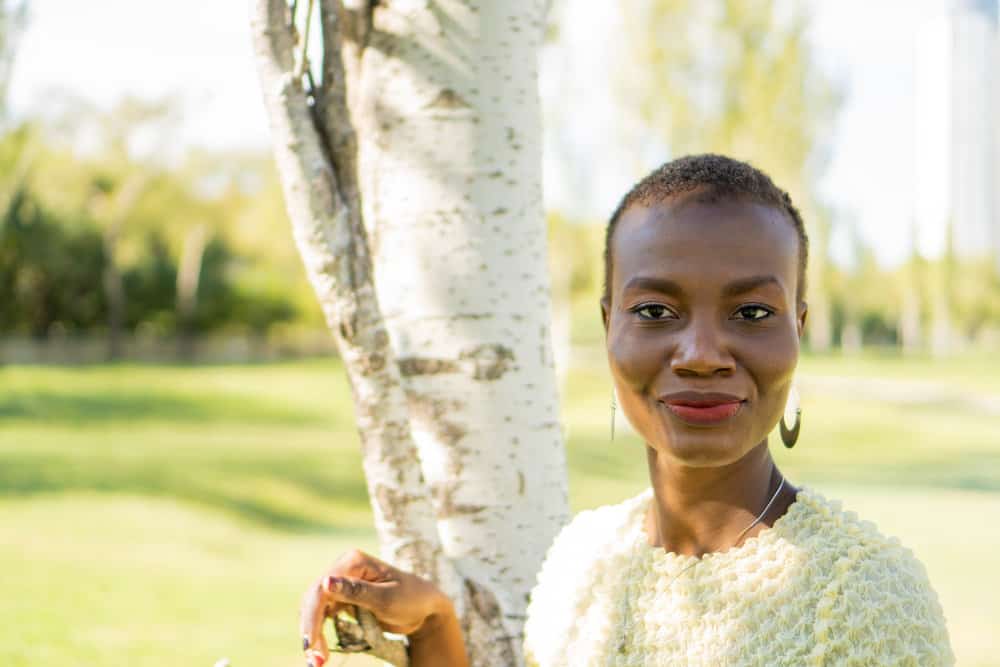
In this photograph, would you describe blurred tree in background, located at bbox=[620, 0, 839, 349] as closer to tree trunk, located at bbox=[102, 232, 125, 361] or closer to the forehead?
tree trunk, located at bbox=[102, 232, 125, 361]

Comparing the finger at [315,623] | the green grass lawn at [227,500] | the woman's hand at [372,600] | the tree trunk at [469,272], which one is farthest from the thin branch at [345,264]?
the green grass lawn at [227,500]

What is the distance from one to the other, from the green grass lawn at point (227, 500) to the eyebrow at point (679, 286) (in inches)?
193

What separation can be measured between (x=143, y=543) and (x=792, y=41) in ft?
46.1

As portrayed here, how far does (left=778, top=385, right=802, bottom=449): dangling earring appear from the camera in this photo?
5.05ft

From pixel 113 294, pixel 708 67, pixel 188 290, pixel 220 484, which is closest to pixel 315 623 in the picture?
pixel 220 484

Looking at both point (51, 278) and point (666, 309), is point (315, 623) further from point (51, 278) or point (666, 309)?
point (51, 278)

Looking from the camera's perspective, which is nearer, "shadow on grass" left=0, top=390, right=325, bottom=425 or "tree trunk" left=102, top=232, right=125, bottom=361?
"shadow on grass" left=0, top=390, right=325, bottom=425

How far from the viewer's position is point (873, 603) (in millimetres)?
1401

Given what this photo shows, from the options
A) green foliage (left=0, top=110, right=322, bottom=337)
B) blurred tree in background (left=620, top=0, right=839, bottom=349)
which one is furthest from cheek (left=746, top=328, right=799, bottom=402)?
green foliage (left=0, top=110, right=322, bottom=337)

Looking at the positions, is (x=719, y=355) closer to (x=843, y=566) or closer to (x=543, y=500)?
(x=843, y=566)

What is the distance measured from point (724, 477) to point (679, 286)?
0.99ft

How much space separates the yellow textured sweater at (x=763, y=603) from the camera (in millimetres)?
1403

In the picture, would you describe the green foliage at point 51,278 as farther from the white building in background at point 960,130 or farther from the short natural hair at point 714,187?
the white building in background at point 960,130

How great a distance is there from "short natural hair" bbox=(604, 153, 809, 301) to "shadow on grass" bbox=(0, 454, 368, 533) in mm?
8658
